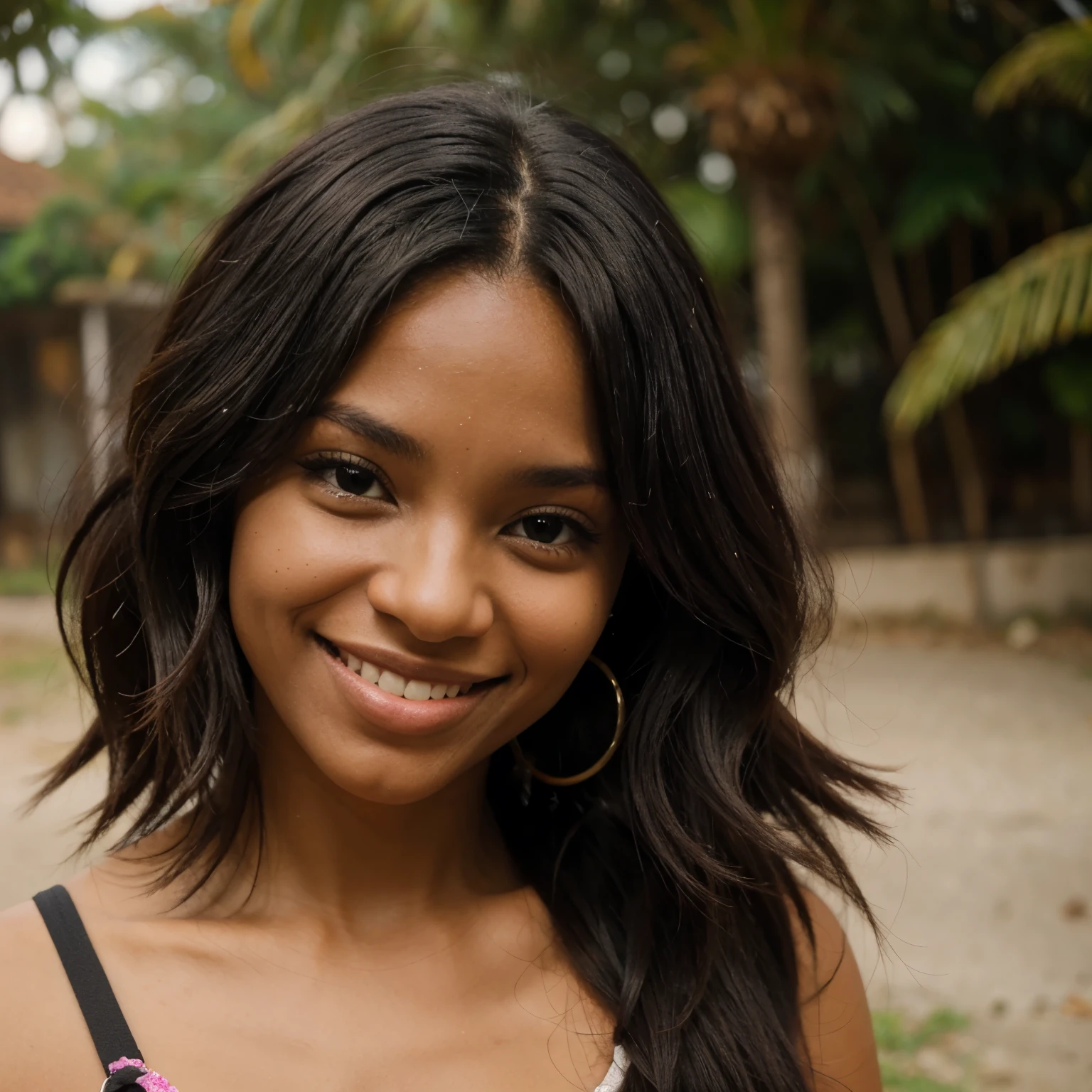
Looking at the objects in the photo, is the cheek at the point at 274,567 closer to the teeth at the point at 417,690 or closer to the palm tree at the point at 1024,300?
the teeth at the point at 417,690

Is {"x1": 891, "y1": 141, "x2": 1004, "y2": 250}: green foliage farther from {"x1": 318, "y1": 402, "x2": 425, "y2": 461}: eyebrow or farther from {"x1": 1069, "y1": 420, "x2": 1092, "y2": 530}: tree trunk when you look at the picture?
{"x1": 318, "y1": 402, "x2": 425, "y2": 461}: eyebrow

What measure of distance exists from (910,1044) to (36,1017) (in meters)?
2.30

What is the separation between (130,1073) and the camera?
1335 millimetres

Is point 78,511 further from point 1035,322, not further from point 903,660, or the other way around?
point 903,660

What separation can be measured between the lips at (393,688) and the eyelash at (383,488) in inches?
6.7

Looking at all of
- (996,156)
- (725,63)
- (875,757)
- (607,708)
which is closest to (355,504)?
(607,708)

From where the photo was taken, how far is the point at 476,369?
4.38ft

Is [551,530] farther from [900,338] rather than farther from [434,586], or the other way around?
[900,338]

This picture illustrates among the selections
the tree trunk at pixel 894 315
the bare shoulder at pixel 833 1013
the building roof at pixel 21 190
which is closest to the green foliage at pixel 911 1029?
the bare shoulder at pixel 833 1013

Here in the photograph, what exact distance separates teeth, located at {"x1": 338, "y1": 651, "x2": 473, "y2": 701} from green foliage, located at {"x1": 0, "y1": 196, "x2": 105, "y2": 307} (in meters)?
12.2

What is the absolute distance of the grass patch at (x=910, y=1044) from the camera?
108 inches

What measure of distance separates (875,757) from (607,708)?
4.04m

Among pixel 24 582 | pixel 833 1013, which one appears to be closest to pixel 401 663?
pixel 833 1013

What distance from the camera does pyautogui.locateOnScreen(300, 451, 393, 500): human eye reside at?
1.36 m
